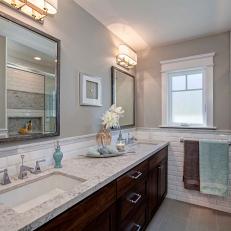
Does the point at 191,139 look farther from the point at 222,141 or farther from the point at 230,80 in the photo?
the point at 230,80

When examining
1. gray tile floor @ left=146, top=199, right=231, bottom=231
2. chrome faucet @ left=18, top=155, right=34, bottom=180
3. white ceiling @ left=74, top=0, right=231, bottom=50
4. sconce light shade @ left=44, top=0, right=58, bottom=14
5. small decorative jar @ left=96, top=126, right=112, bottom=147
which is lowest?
gray tile floor @ left=146, top=199, right=231, bottom=231

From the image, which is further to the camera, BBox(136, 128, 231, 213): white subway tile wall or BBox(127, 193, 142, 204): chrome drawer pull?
BBox(136, 128, 231, 213): white subway tile wall

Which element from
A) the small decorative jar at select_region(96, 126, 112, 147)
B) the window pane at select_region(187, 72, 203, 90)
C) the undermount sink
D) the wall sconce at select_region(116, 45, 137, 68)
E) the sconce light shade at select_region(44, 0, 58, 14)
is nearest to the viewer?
the undermount sink

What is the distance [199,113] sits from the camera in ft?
8.58

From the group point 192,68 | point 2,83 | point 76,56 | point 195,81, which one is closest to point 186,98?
point 195,81

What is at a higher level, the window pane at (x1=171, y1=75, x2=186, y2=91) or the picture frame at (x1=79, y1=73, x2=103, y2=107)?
the window pane at (x1=171, y1=75, x2=186, y2=91)

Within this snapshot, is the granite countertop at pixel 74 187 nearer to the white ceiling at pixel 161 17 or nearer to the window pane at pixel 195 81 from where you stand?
the window pane at pixel 195 81

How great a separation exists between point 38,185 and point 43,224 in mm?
504

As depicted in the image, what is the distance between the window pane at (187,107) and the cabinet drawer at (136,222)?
148cm

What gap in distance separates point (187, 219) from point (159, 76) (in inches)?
79.2

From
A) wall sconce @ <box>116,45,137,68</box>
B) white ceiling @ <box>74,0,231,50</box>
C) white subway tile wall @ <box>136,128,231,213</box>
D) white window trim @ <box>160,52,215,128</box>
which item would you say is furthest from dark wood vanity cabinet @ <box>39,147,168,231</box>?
white ceiling @ <box>74,0,231,50</box>

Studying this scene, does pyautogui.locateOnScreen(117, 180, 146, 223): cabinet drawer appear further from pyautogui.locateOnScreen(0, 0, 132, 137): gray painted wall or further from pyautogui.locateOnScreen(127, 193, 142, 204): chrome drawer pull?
pyautogui.locateOnScreen(0, 0, 132, 137): gray painted wall

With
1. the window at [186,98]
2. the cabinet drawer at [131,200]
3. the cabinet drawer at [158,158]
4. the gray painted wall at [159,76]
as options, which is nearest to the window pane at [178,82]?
the window at [186,98]

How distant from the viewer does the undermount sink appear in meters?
1.02
